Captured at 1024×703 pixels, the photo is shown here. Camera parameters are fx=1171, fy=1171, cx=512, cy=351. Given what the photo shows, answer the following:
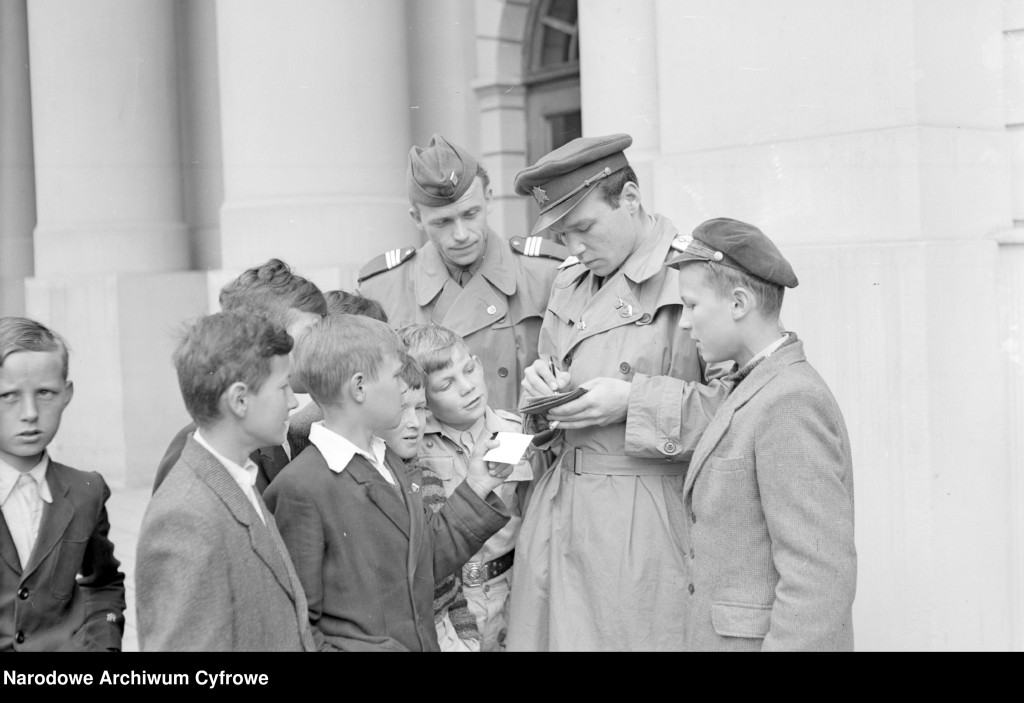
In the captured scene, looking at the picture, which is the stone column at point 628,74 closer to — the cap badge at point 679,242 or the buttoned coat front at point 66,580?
the cap badge at point 679,242

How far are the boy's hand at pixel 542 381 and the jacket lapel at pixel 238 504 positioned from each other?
2.52 feet

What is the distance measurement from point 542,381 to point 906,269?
4.19ft

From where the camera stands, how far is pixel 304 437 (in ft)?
8.92

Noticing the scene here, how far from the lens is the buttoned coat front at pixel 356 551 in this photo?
2322 millimetres

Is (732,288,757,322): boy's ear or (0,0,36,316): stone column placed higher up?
(0,0,36,316): stone column

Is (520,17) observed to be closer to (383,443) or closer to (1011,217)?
(1011,217)

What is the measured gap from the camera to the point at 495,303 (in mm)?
3346

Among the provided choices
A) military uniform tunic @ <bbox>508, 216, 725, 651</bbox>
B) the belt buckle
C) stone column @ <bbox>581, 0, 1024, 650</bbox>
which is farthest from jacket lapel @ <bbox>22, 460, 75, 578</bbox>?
stone column @ <bbox>581, 0, 1024, 650</bbox>

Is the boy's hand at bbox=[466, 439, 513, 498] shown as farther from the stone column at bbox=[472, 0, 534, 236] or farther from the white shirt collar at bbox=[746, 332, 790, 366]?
the stone column at bbox=[472, 0, 534, 236]

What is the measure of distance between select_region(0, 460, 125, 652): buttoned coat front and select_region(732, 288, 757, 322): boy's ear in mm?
1421

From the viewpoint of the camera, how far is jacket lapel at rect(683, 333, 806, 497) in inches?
88.7

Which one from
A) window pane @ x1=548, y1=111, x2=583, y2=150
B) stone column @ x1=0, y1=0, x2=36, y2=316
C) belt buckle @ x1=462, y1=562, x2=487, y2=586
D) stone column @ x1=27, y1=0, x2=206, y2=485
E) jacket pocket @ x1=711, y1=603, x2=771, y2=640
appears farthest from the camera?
stone column @ x1=0, y1=0, x2=36, y2=316

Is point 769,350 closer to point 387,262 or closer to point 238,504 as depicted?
point 238,504

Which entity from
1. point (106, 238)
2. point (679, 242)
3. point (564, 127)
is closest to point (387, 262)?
point (679, 242)
